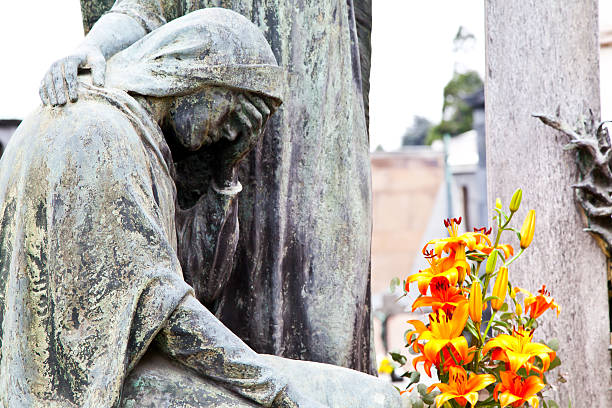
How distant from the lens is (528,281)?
3852 millimetres

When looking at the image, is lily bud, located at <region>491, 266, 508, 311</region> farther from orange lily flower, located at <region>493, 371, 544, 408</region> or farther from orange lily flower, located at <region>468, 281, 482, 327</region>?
orange lily flower, located at <region>493, 371, 544, 408</region>

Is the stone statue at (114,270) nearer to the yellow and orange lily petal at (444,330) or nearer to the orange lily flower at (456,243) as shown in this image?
the yellow and orange lily petal at (444,330)

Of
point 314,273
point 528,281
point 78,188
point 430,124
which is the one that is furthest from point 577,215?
point 430,124

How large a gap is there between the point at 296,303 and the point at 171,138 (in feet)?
2.08

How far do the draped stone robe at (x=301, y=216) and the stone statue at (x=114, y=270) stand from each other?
403mm

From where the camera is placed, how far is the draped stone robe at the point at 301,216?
2.89m

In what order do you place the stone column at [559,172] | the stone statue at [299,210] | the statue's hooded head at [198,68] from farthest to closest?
the stone column at [559,172] → the stone statue at [299,210] → the statue's hooded head at [198,68]

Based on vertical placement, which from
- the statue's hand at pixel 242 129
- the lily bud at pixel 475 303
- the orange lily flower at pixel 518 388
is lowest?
the orange lily flower at pixel 518 388

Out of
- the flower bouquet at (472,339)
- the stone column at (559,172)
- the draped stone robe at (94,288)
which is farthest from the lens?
the stone column at (559,172)

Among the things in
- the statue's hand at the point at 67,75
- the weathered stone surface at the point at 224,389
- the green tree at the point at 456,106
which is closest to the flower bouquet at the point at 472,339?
the weathered stone surface at the point at 224,389

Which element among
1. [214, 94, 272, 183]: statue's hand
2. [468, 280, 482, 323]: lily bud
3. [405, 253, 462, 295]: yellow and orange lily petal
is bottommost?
[468, 280, 482, 323]: lily bud

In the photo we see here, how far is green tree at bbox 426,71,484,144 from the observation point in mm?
30312

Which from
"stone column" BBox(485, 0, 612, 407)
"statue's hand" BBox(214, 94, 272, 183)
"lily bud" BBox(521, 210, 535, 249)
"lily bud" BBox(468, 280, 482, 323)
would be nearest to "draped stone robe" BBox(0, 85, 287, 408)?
"statue's hand" BBox(214, 94, 272, 183)

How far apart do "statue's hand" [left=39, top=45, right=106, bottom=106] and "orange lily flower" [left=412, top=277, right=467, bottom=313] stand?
94 centimetres
